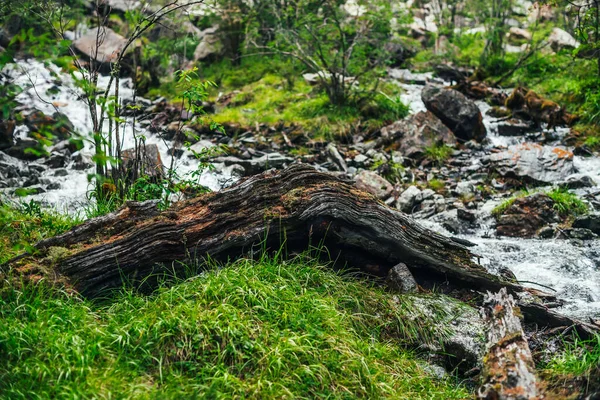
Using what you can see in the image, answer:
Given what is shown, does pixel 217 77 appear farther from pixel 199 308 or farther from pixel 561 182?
pixel 199 308

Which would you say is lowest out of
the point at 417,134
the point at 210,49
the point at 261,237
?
the point at 417,134

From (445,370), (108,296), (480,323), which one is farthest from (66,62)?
(480,323)

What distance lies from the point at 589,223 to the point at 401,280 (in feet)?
14.6

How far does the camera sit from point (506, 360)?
3.70 m

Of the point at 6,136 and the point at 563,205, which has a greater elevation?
the point at 6,136

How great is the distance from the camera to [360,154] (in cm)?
1221

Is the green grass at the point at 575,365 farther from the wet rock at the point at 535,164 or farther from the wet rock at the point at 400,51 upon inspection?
the wet rock at the point at 400,51

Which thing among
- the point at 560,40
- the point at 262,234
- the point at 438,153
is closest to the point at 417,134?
the point at 438,153

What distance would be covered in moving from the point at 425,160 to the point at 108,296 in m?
8.55

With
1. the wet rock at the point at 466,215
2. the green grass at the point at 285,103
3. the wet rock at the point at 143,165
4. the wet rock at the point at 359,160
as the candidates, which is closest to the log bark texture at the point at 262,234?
the wet rock at the point at 143,165

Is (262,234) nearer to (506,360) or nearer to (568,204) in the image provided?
(506,360)

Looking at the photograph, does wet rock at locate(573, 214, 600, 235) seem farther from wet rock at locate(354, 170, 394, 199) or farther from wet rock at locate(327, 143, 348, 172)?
wet rock at locate(327, 143, 348, 172)

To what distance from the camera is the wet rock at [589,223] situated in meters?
8.26

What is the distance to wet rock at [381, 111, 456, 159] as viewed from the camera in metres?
12.2
